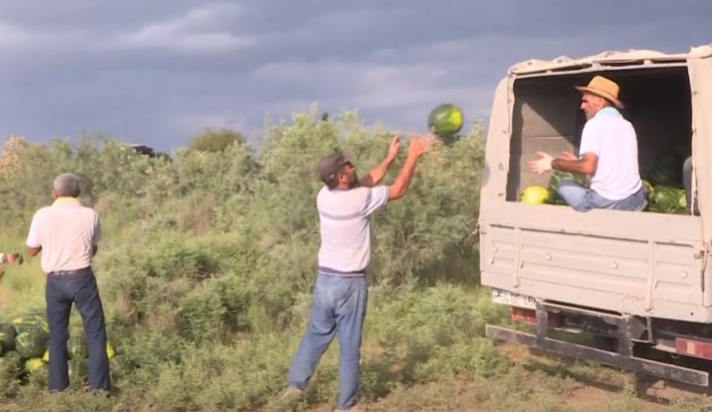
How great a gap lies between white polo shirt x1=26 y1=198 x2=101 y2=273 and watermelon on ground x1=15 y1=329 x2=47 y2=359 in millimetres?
983

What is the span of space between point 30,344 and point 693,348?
505 cm

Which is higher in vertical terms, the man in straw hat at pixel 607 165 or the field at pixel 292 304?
the man in straw hat at pixel 607 165

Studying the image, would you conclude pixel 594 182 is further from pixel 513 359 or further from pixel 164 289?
pixel 164 289

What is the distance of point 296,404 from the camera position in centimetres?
646

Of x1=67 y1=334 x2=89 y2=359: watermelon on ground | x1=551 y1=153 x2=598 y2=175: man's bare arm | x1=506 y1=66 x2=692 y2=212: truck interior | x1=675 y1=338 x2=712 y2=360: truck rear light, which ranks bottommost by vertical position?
x1=67 y1=334 x2=89 y2=359: watermelon on ground

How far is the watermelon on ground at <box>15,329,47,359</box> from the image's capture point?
729cm

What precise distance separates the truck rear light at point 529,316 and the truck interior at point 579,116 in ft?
3.36

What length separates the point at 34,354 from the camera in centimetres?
732

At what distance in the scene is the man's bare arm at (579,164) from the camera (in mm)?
6379

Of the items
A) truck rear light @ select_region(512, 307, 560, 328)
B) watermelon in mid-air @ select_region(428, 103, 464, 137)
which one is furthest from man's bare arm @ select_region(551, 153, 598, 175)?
watermelon in mid-air @ select_region(428, 103, 464, 137)

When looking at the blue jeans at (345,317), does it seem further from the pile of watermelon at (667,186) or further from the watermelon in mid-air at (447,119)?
the watermelon in mid-air at (447,119)

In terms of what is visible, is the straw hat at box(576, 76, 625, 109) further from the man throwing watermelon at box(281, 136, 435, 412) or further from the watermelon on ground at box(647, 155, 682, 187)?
the watermelon on ground at box(647, 155, 682, 187)

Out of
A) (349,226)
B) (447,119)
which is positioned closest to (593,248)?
(349,226)

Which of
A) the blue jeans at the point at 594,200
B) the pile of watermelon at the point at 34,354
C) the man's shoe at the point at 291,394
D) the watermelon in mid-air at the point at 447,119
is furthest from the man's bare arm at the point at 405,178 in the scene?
the watermelon in mid-air at the point at 447,119
